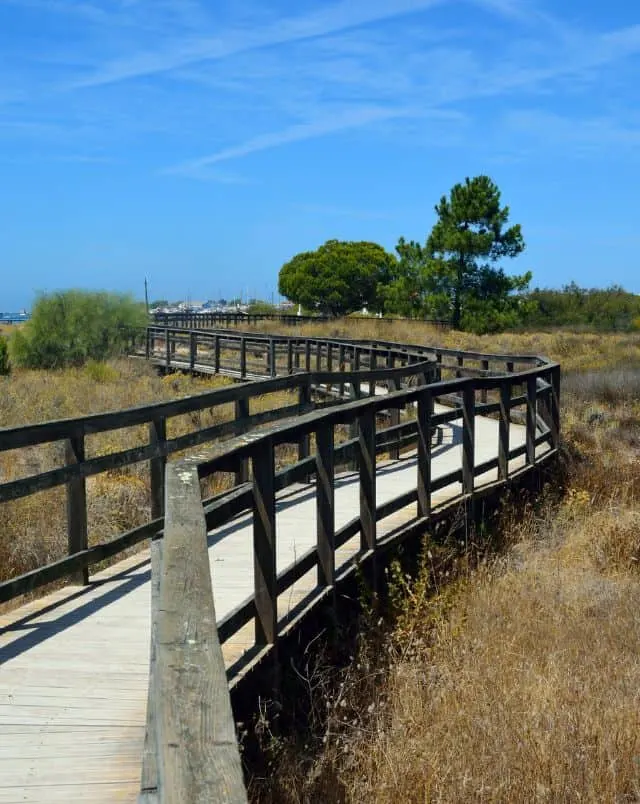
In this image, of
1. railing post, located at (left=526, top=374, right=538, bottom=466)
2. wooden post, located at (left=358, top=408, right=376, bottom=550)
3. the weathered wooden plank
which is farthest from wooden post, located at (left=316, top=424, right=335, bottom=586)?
railing post, located at (left=526, top=374, right=538, bottom=466)

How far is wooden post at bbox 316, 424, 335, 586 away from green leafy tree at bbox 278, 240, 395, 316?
7169 centimetres

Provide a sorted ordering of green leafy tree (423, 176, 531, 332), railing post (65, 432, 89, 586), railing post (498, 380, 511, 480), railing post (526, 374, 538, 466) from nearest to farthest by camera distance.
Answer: railing post (65, 432, 89, 586)
railing post (498, 380, 511, 480)
railing post (526, 374, 538, 466)
green leafy tree (423, 176, 531, 332)

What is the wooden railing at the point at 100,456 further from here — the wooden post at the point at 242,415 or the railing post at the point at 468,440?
the railing post at the point at 468,440

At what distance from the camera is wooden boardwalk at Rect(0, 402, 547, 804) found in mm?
3883

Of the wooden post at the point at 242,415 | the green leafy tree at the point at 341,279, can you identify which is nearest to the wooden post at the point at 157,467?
the wooden post at the point at 242,415

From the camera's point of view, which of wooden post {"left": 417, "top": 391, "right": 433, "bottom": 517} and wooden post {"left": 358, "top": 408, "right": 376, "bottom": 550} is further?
wooden post {"left": 417, "top": 391, "right": 433, "bottom": 517}

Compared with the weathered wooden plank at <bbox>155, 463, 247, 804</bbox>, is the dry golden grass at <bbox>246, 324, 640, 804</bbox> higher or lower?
lower

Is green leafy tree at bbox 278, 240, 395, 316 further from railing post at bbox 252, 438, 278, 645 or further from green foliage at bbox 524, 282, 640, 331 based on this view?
railing post at bbox 252, 438, 278, 645

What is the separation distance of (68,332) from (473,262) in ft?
86.6

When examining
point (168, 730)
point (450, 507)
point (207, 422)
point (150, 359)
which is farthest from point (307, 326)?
point (168, 730)

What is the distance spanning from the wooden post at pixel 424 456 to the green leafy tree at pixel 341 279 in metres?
69.4

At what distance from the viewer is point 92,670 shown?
5.08 m

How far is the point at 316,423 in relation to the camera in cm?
603

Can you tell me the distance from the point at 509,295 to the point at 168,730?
53.4 meters
